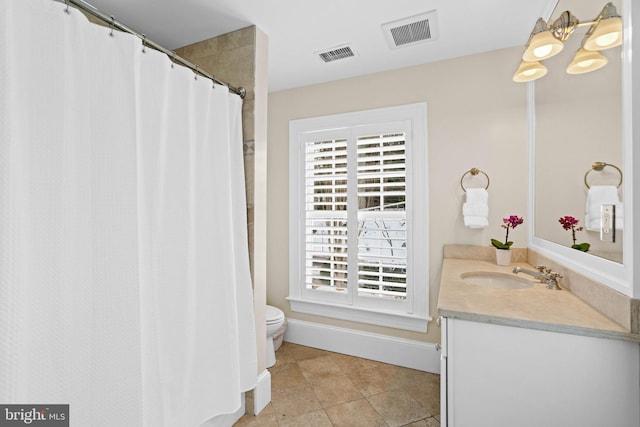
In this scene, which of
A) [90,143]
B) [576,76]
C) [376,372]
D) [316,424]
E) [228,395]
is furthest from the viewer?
[376,372]

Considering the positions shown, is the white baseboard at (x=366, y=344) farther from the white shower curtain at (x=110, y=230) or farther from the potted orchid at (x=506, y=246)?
the white shower curtain at (x=110, y=230)

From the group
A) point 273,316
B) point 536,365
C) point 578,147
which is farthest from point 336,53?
point 536,365

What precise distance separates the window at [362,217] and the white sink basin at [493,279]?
1.62ft

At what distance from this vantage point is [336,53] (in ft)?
7.27

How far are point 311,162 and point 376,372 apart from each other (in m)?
1.81

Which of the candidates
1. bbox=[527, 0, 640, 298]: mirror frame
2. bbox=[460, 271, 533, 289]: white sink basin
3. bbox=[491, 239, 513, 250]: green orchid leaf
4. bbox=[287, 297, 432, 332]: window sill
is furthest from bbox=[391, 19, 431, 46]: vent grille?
bbox=[287, 297, 432, 332]: window sill

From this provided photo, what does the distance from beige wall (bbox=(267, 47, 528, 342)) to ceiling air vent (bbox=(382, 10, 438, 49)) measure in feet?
1.20

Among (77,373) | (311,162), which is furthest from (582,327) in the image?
(311,162)

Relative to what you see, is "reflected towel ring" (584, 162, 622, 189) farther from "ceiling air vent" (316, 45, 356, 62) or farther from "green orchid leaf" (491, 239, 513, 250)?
"ceiling air vent" (316, 45, 356, 62)

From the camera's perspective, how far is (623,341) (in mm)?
974

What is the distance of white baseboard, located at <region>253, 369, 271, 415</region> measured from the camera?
1822 mm

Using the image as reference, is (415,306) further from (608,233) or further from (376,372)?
(608,233)

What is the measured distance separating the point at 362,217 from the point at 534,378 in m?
1.61

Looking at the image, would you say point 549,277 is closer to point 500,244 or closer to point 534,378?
point 500,244
